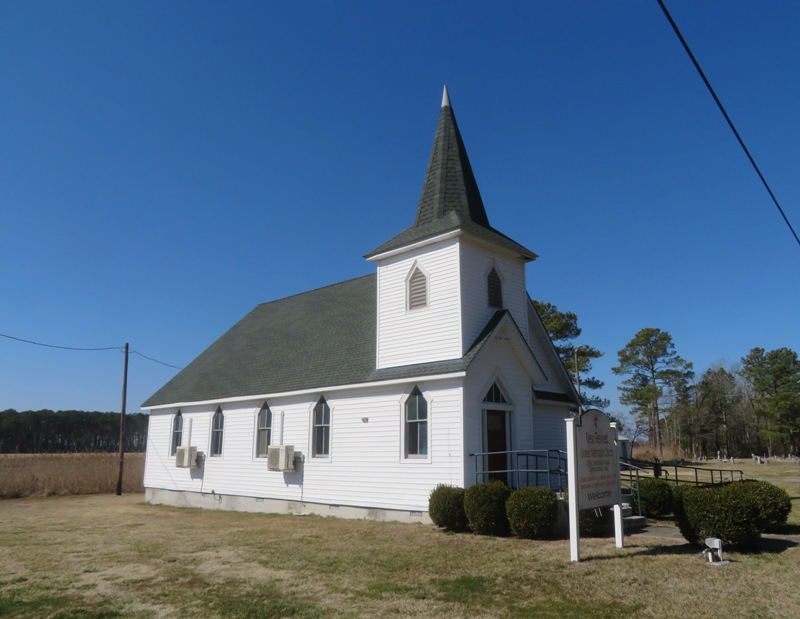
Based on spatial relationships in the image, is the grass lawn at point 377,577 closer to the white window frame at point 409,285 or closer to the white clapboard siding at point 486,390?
the white clapboard siding at point 486,390

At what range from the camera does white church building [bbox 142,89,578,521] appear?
15.6 metres

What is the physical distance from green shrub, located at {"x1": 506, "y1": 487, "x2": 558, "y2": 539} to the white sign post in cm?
144

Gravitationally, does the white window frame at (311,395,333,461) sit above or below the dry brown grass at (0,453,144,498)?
above

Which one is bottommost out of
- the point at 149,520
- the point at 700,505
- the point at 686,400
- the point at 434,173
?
the point at 149,520

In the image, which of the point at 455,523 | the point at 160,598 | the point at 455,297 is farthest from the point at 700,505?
the point at 160,598

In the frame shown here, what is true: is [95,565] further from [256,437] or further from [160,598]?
[256,437]

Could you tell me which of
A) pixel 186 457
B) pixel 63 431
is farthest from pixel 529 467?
pixel 63 431

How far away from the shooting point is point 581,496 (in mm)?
10508

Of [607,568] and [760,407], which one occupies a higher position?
[760,407]

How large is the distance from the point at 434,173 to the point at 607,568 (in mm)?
13092

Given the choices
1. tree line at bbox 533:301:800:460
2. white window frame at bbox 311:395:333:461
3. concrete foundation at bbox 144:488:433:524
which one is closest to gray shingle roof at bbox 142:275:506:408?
white window frame at bbox 311:395:333:461

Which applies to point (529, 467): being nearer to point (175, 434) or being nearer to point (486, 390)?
point (486, 390)

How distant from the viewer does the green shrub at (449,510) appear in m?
13.5

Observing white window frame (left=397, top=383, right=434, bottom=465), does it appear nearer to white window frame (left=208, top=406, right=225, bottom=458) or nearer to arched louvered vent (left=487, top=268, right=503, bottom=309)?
arched louvered vent (left=487, top=268, right=503, bottom=309)
